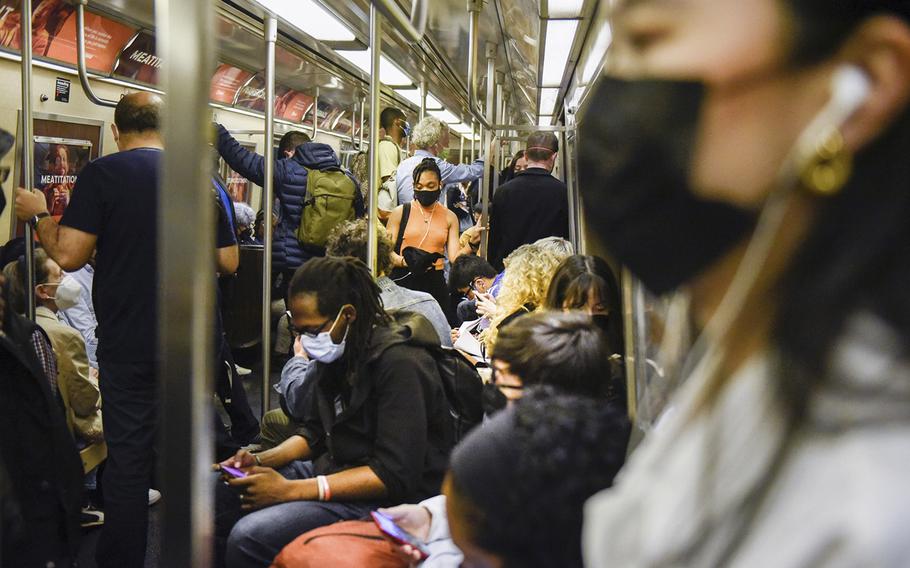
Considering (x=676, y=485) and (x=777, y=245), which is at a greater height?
(x=777, y=245)

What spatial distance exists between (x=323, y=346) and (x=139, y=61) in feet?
16.0

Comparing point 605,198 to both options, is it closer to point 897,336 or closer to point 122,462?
point 897,336

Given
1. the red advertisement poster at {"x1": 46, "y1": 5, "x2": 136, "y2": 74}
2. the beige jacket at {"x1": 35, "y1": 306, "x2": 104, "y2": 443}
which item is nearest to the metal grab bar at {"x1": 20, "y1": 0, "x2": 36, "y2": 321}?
the beige jacket at {"x1": 35, "y1": 306, "x2": 104, "y2": 443}

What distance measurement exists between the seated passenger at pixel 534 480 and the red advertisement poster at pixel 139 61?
5.96m

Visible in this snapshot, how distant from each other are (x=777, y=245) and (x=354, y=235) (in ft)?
9.90

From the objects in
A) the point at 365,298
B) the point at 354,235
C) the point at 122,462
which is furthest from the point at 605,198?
the point at 354,235

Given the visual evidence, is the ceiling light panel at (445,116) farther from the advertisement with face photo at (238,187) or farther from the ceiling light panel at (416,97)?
the advertisement with face photo at (238,187)

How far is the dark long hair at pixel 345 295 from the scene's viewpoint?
228 centimetres

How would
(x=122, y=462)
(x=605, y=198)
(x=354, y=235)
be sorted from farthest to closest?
(x=354, y=235) → (x=122, y=462) → (x=605, y=198)

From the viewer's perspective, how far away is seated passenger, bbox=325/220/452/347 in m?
3.31

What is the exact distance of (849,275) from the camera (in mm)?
482

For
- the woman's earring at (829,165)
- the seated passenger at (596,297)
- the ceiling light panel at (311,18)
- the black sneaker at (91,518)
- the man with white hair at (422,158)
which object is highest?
the ceiling light panel at (311,18)

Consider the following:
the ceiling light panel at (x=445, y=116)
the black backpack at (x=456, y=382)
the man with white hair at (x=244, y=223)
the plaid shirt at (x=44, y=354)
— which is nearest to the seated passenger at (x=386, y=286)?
the black backpack at (x=456, y=382)

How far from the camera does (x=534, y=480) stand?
75 centimetres
